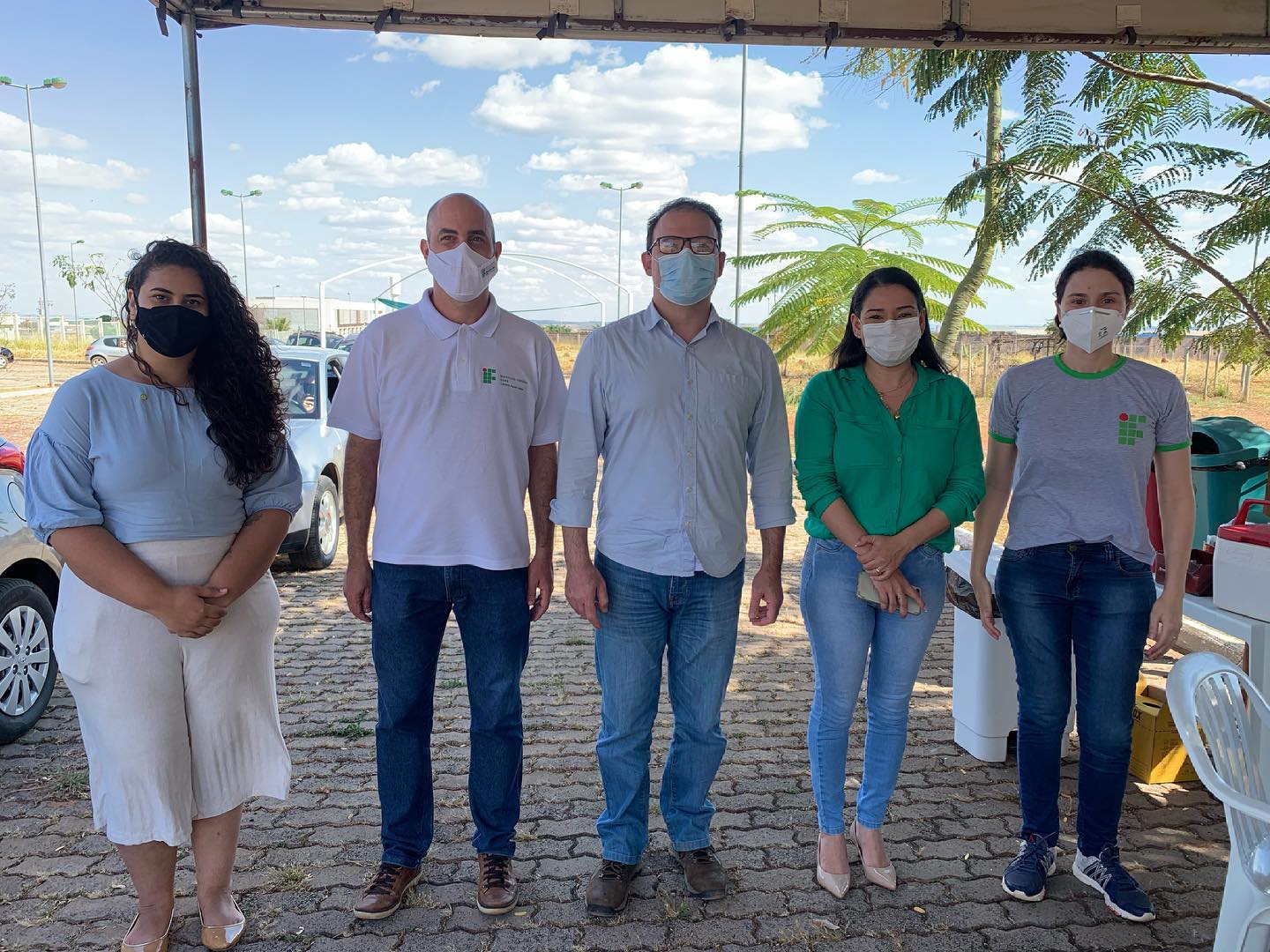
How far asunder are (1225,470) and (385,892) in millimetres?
3961

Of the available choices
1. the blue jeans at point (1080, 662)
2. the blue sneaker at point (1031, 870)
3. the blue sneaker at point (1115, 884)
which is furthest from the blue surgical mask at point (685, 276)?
the blue sneaker at point (1115, 884)

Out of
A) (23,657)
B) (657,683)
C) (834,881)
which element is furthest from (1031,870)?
(23,657)

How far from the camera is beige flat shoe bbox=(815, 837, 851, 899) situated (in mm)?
3289

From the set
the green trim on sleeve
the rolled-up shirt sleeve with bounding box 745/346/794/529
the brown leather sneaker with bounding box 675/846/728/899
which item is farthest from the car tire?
the green trim on sleeve

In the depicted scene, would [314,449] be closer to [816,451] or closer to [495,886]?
[495,886]

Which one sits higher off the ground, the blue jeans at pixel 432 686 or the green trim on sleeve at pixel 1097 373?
the green trim on sleeve at pixel 1097 373

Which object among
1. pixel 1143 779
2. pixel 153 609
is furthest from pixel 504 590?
pixel 1143 779

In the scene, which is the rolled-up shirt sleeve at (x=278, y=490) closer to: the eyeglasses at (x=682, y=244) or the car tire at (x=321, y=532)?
the eyeglasses at (x=682, y=244)

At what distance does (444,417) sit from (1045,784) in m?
Result: 2.39

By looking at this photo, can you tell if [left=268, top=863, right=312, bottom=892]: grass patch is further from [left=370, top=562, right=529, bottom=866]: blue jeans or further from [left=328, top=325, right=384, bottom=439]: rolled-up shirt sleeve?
[left=328, top=325, right=384, bottom=439]: rolled-up shirt sleeve

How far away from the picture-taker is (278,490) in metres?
3.03

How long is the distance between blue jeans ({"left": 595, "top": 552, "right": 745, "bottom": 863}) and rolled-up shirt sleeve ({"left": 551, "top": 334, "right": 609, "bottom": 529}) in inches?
8.6

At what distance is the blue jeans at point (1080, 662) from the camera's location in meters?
3.13

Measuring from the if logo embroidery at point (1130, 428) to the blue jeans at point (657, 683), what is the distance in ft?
4.27
